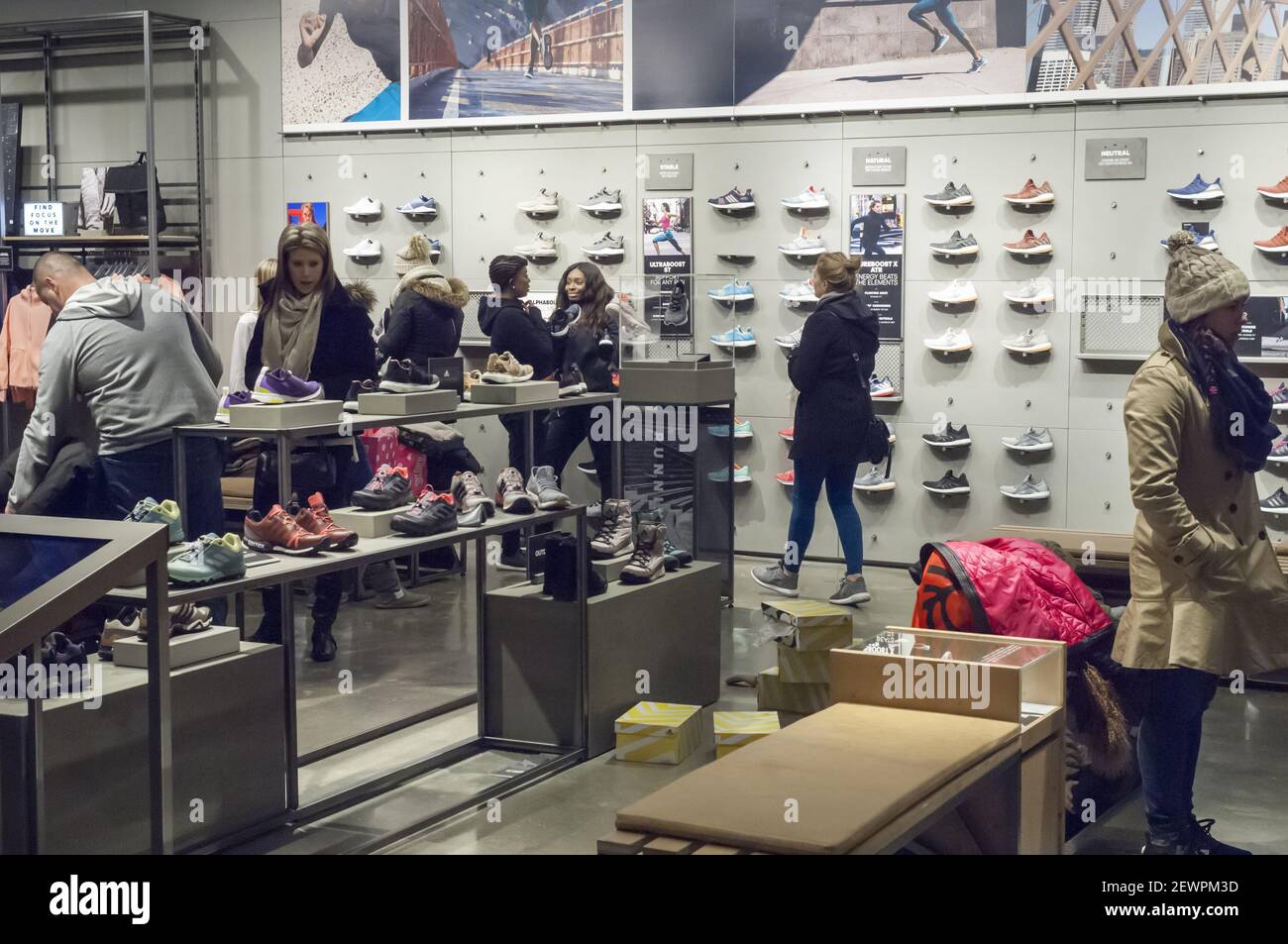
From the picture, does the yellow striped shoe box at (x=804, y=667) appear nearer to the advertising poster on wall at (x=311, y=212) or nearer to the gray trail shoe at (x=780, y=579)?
the gray trail shoe at (x=780, y=579)

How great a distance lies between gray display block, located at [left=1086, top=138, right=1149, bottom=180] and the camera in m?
7.79

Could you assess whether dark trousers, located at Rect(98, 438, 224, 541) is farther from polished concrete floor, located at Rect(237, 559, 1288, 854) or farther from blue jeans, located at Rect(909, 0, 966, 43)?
blue jeans, located at Rect(909, 0, 966, 43)

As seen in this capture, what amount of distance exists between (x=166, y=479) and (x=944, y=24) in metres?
5.39

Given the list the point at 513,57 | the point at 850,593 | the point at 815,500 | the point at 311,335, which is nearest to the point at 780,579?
the point at 850,593

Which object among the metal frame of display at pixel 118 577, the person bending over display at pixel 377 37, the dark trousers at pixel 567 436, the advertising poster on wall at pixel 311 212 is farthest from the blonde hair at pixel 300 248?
the advertising poster on wall at pixel 311 212

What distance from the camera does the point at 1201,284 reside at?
3613 millimetres

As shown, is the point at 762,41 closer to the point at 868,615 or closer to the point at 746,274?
the point at 746,274

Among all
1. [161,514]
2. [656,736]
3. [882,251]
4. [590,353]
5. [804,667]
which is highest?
[882,251]

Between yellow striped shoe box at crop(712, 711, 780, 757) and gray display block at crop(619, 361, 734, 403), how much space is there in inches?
92.0

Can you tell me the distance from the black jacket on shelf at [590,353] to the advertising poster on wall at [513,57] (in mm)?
2414

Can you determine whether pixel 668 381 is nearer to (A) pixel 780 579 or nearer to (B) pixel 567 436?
(B) pixel 567 436

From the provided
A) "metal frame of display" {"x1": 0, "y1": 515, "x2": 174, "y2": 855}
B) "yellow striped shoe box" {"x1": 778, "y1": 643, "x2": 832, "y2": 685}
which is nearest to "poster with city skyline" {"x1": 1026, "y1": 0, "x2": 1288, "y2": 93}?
"yellow striped shoe box" {"x1": 778, "y1": 643, "x2": 832, "y2": 685}
